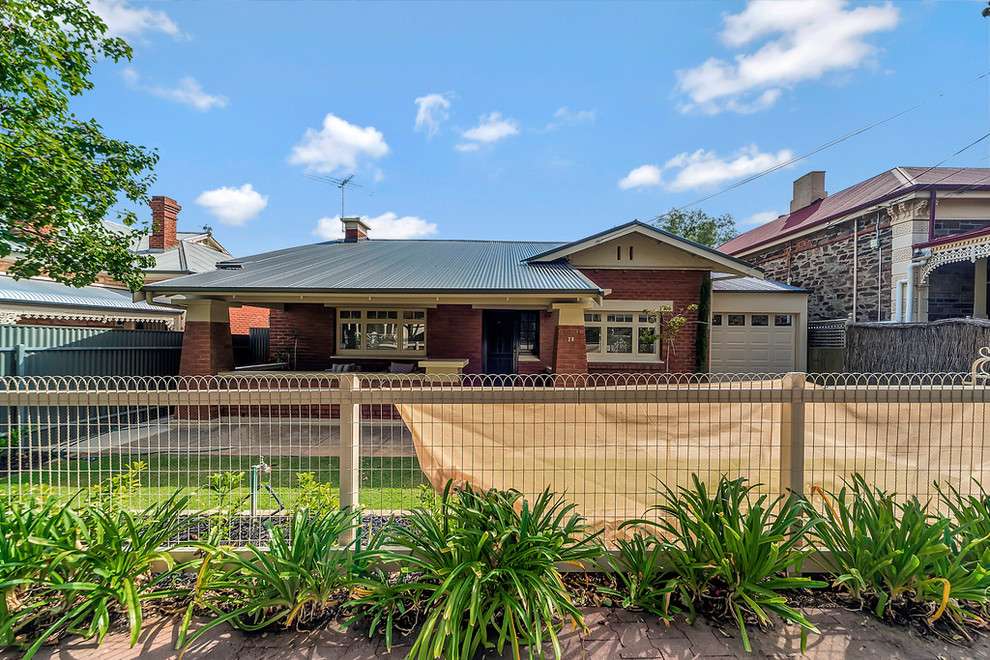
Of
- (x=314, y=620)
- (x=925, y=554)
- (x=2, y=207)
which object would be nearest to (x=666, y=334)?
(x=925, y=554)

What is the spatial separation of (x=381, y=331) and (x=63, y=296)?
8.95m

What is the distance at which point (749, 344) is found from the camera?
1375 cm

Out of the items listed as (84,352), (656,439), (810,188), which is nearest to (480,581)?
(656,439)

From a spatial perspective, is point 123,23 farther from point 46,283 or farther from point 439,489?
point 439,489

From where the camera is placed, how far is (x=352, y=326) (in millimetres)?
12180

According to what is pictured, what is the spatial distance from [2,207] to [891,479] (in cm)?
1083

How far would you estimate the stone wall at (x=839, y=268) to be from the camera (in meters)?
13.2

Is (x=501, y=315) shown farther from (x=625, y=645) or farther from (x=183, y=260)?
(x=183, y=260)

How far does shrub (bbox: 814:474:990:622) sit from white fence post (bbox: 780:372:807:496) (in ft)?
0.91

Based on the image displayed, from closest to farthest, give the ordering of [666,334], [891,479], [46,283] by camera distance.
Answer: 1. [891,479]
2. [666,334]
3. [46,283]

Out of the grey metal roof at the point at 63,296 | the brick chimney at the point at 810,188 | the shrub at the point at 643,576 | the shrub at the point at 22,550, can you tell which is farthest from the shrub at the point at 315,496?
the brick chimney at the point at 810,188

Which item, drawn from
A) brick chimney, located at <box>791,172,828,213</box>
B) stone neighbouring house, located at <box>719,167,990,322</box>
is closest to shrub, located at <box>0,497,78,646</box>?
stone neighbouring house, located at <box>719,167,990,322</box>

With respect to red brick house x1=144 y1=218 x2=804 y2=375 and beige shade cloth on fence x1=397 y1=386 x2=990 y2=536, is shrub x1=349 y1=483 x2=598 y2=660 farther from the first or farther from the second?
red brick house x1=144 y1=218 x2=804 y2=375

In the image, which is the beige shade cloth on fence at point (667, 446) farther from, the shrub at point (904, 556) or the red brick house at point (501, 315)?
the red brick house at point (501, 315)
